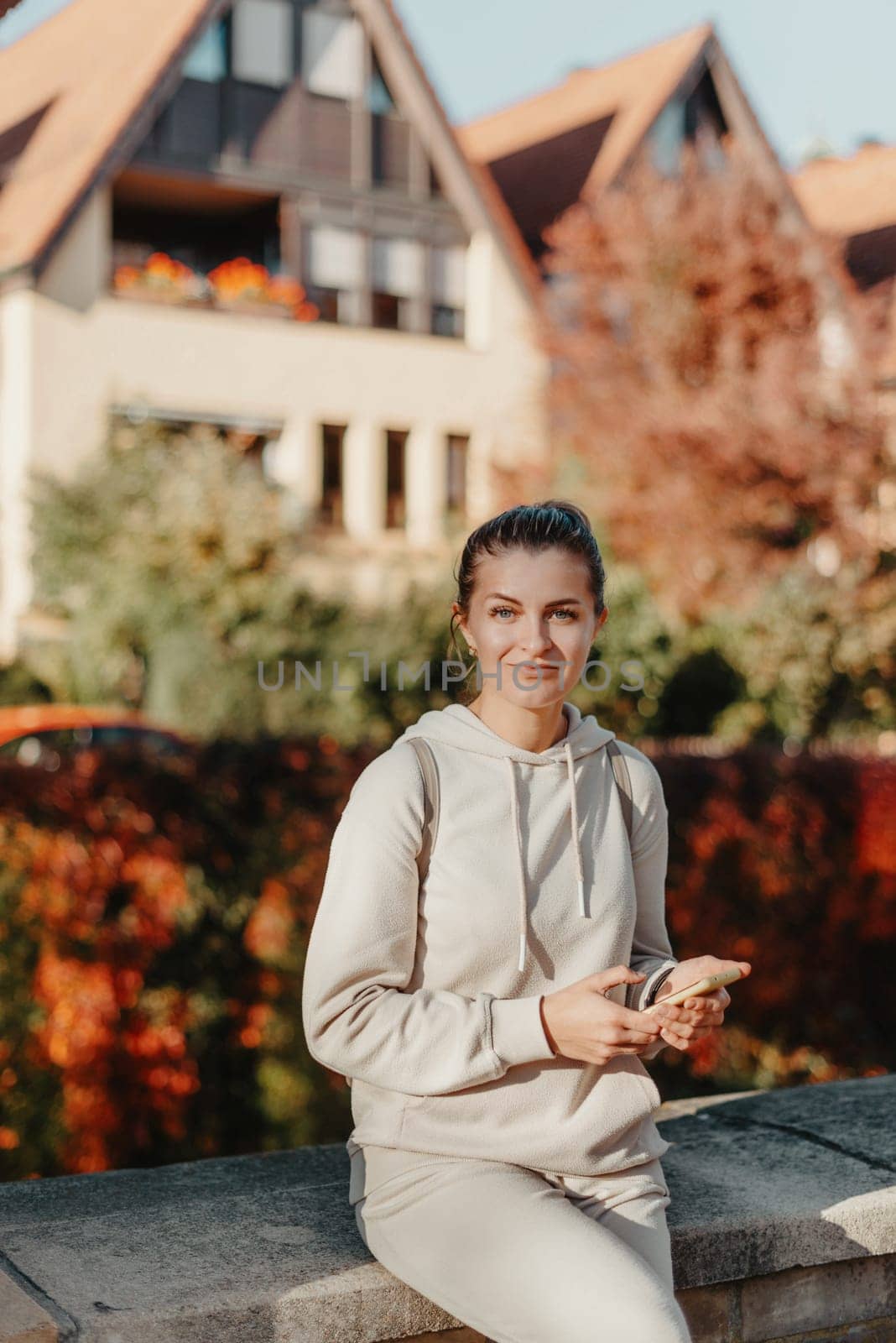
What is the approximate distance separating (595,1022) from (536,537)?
785 mm

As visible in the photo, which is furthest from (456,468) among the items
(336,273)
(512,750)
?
(512,750)

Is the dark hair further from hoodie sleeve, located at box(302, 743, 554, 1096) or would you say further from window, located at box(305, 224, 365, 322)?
window, located at box(305, 224, 365, 322)

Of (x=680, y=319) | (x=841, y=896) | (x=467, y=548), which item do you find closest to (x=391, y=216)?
(x=680, y=319)

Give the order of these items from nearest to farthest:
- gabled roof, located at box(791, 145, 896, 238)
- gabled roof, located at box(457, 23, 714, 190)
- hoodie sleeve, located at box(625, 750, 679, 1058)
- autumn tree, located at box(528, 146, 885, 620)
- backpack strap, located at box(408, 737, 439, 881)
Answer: backpack strap, located at box(408, 737, 439, 881), hoodie sleeve, located at box(625, 750, 679, 1058), autumn tree, located at box(528, 146, 885, 620), gabled roof, located at box(457, 23, 714, 190), gabled roof, located at box(791, 145, 896, 238)

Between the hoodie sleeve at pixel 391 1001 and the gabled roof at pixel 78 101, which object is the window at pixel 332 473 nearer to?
the gabled roof at pixel 78 101

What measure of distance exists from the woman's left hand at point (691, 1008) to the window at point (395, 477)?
70.9ft

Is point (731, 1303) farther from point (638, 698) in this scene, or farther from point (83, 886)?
point (638, 698)

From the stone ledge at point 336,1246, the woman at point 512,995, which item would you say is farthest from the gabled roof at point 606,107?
the woman at point 512,995

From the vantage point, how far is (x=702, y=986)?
2502mm

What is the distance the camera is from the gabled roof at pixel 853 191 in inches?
1155

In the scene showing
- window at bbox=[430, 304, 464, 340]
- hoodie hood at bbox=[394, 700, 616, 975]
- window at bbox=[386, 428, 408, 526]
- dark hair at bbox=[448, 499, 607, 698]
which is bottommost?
hoodie hood at bbox=[394, 700, 616, 975]

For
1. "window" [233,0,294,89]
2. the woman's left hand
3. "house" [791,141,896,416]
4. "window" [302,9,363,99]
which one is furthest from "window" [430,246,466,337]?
the woman's left hand

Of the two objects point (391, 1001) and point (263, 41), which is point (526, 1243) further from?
point (263, 41)

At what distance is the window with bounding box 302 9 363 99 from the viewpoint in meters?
23.1
